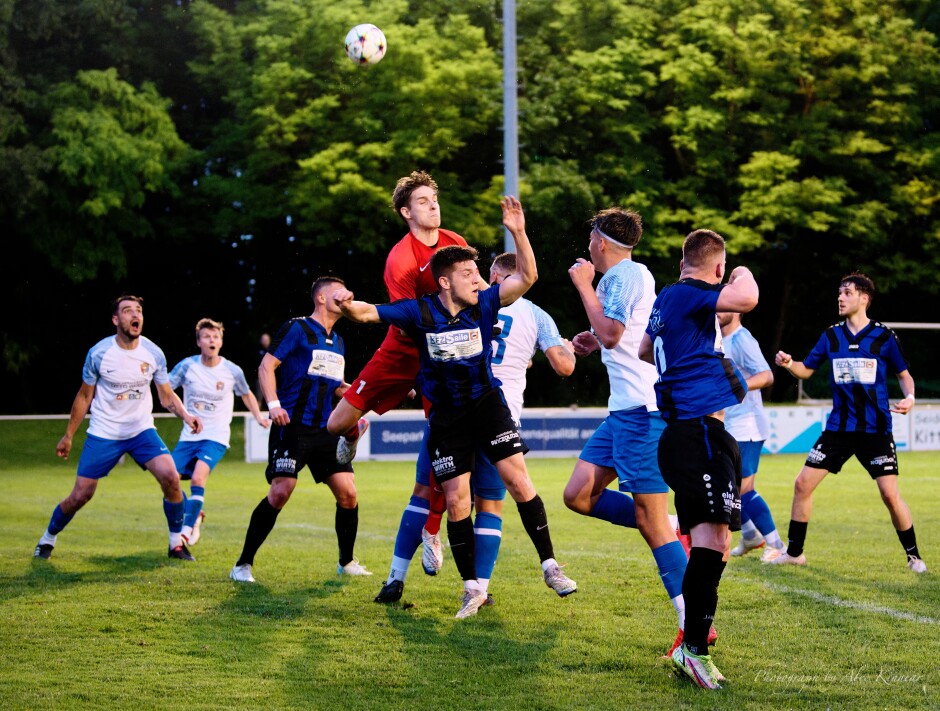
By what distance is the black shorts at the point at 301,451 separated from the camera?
28.2ft

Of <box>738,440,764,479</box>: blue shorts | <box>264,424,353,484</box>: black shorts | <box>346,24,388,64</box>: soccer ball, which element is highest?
<box>346,24,388,64</box>: soccer ball

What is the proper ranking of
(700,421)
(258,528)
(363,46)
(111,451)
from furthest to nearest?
(363,46) < (111,451) < (258,528) < (700,421)

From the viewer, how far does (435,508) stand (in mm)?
7934

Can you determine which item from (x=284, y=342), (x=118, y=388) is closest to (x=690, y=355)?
(x=284, y=342)

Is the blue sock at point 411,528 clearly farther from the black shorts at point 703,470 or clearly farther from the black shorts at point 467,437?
the black shorts at point 703,470

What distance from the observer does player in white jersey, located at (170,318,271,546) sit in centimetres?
1156

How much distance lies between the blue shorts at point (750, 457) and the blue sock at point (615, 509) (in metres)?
3.03

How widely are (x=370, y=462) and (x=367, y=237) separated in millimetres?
11811

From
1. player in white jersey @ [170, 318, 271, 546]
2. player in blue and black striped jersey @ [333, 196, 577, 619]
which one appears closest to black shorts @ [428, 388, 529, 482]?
player in blue and black striped jersey @ [333, 196, 577, 619]

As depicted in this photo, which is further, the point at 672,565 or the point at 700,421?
the point at 672,565

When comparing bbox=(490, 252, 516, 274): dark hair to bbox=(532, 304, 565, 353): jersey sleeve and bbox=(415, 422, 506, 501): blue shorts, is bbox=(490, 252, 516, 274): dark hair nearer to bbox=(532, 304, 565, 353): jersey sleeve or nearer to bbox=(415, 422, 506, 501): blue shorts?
bbox=(532, 304, 565, 353): jersey sleeve

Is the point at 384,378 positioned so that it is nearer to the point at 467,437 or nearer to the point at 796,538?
the point at 467,437

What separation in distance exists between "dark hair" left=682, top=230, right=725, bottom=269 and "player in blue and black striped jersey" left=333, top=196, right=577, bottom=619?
43.3 inches

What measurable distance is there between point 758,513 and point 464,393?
12.8ft
